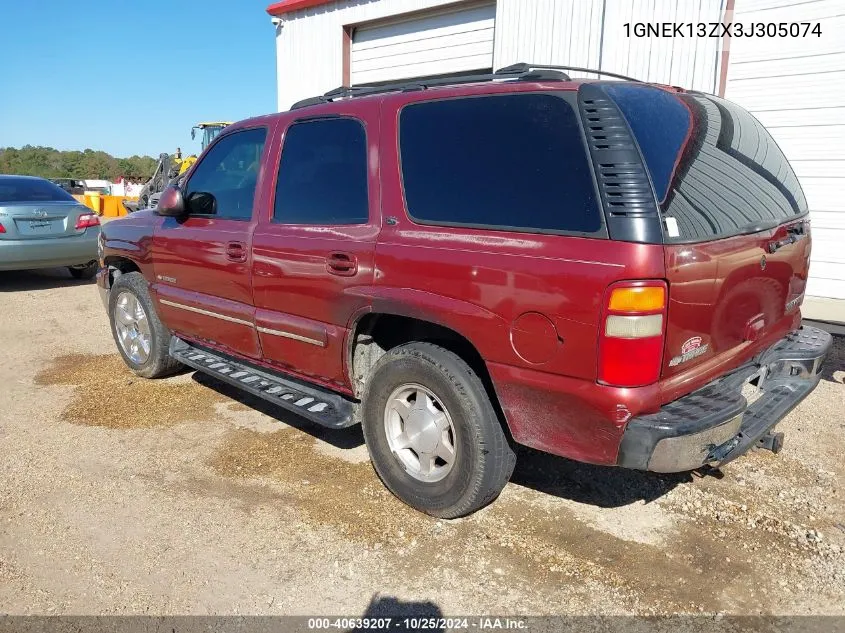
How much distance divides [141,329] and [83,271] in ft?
19.5

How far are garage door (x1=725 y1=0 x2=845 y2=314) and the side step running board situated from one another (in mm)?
5727

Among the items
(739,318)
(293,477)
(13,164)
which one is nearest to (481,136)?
(739,318)

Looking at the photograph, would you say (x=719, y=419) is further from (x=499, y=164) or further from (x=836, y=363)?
(x=836, y=363)

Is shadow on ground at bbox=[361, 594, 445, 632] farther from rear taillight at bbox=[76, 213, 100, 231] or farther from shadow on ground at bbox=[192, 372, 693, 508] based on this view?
rear taillight at bbox=[76, 213, 100, 231]

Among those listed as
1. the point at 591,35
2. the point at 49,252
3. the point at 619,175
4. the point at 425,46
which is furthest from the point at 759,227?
the point at 49,252

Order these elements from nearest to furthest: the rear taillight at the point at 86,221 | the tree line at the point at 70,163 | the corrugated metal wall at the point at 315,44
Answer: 1. the rear taillight at the point at 86,221
2. the corrugated metal wall at the point at 315,44
3. the tree line at the point at 70,163

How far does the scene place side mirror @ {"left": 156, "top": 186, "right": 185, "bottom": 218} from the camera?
4191 mm

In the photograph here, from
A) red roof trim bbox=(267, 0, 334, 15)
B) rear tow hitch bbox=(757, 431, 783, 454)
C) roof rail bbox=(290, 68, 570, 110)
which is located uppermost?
red roof trim bbox=(267, 0, 334, 15)

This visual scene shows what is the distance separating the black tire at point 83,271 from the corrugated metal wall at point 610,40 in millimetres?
7247

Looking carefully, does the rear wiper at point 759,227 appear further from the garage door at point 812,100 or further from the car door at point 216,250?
the garage door at point 812,100

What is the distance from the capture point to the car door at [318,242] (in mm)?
3219

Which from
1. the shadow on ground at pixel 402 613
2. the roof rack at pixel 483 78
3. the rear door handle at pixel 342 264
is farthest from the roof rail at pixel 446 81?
the shadow on ground at pixel 402 613

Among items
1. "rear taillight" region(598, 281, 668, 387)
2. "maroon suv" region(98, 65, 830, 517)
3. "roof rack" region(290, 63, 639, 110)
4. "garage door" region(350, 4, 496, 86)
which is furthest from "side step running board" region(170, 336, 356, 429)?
"garage door" region(350, 4, 496, 86)

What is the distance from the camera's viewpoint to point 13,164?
6444cm
